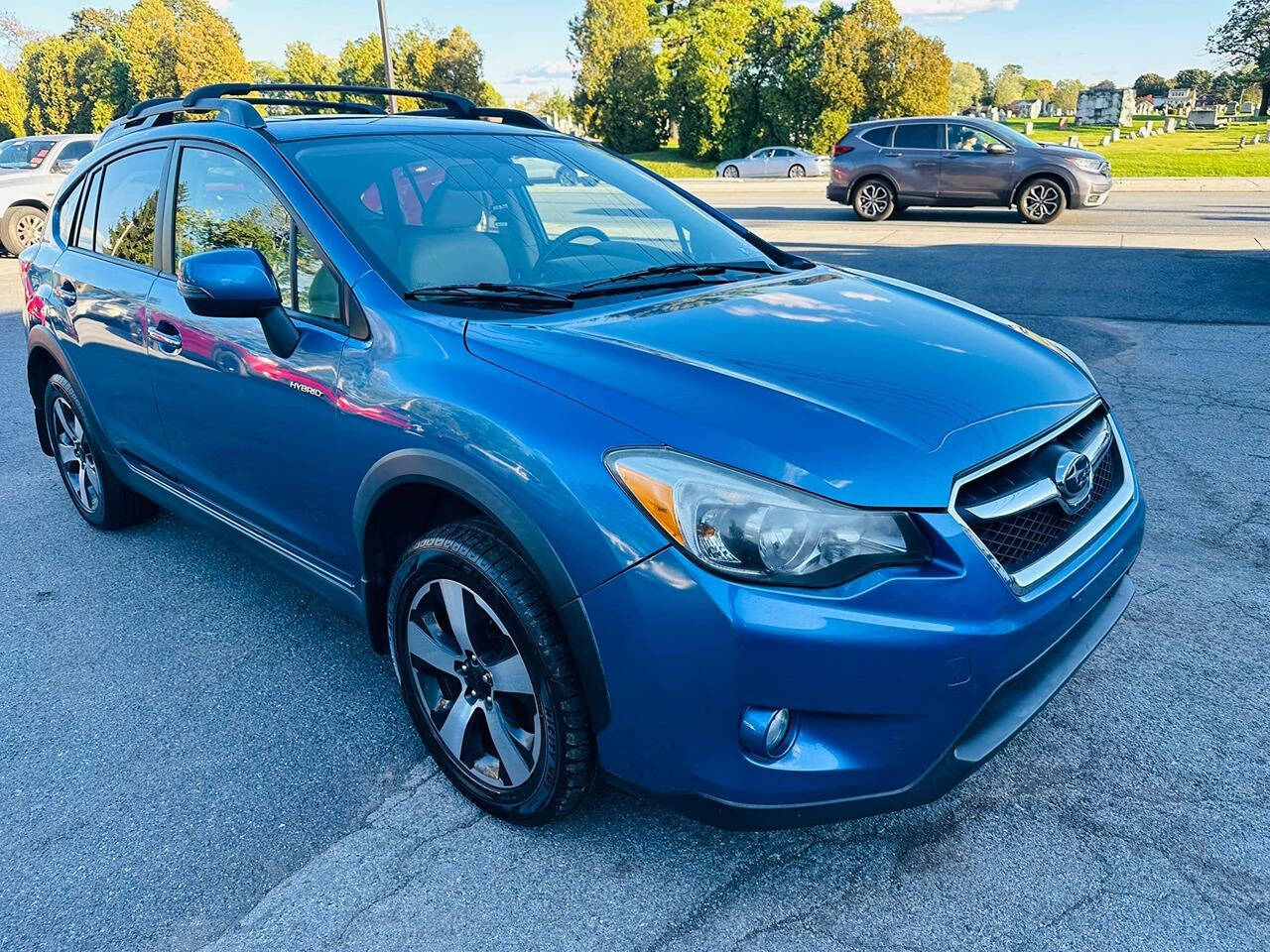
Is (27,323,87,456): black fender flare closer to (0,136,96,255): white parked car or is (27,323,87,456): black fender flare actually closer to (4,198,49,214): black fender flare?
(0,136,96,255): white parked car

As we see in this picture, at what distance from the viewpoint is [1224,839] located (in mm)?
2357

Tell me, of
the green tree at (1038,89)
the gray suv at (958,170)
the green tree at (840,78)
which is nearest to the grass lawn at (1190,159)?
the green tree at (840,78)

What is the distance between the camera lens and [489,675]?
2.40m

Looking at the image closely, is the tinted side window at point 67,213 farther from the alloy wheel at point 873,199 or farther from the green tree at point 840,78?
the green tree at point 840,78

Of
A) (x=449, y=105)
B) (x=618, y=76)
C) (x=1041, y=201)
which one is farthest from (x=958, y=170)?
(x=618, y=76)

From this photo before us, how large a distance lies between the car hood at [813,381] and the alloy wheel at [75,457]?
2.88m

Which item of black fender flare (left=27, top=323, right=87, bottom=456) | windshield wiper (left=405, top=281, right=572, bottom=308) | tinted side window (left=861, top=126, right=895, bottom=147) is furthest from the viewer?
tinted side window (left=861, top=126, right=895, bottom=147)

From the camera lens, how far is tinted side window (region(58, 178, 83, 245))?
14.3 ft

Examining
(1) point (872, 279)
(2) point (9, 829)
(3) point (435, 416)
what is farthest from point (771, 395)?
(2) point (9, 829)

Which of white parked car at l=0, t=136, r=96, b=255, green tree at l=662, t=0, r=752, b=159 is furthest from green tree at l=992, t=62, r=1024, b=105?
white parked car at l=0, t=136, r=96, b=255

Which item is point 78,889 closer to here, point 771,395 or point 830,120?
point 771,395

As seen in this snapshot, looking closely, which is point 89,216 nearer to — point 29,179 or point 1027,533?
point 1027,533

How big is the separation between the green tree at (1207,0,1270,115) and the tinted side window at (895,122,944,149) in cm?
6357

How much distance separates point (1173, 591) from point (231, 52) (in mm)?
66409
